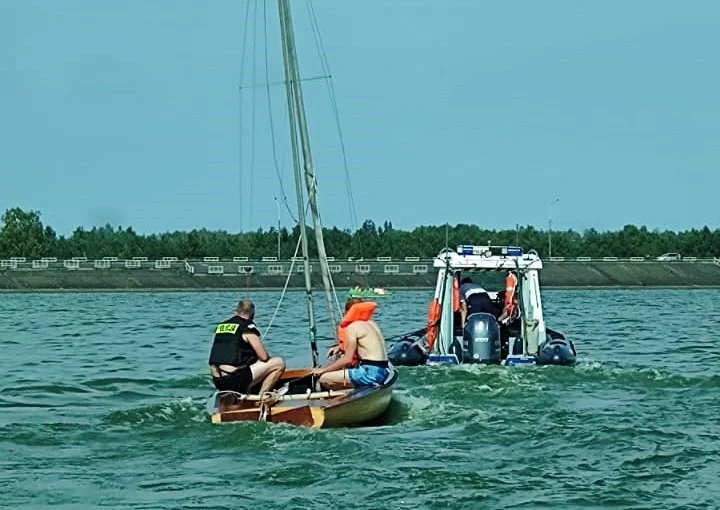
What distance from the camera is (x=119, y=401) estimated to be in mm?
28719

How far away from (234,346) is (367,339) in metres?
2.27

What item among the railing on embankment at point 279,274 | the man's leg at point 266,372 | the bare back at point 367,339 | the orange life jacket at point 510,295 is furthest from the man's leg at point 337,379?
the railing on embankment at point 279,274

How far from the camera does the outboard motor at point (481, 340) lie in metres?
31.2

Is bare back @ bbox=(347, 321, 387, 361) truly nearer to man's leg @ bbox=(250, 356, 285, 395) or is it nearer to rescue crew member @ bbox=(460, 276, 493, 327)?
man's leg @ bbox=(250, 356, 285, 395)

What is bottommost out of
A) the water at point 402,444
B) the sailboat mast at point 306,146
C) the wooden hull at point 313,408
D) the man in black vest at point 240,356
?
the water at point 402,444

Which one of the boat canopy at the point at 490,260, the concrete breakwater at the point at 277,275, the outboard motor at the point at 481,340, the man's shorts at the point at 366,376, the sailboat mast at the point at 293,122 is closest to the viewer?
the man's shorts at the point at 366,376

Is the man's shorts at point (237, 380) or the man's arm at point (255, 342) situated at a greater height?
the man's arm at point (255, 342)

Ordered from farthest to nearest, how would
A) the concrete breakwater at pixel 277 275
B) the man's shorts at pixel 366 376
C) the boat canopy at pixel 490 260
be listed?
1. the concrete breakwater at pixel 277 275
2. the boat canopy at pixel 490 260
3. the man's shorts at pixel 366 376

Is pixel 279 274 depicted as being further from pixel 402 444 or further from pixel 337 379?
pixel 402 444

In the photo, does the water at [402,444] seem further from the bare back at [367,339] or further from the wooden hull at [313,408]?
the bare back at [367,339]

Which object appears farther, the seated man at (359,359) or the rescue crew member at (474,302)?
the rescue crew member at (474,302)

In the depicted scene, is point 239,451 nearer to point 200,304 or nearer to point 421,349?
point 421,349

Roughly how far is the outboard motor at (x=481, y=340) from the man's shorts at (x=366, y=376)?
8345 mm

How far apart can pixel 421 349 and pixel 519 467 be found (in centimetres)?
1396
